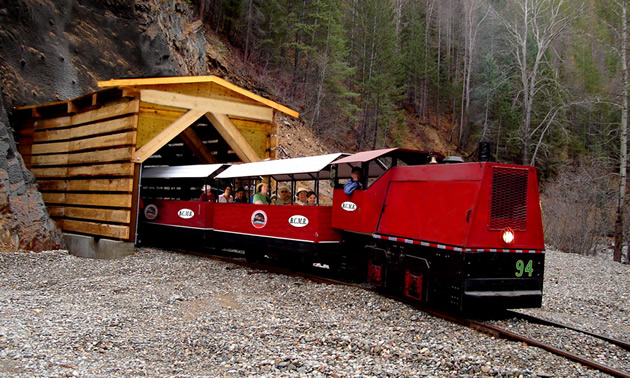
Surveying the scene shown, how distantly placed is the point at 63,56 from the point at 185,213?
10294 millimetres

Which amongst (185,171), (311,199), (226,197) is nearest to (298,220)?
(311,199)

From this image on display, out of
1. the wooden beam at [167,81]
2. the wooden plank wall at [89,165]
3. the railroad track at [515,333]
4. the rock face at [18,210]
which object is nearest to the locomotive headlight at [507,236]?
the railroad track at [515,333]

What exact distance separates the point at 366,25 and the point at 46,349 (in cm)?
3689

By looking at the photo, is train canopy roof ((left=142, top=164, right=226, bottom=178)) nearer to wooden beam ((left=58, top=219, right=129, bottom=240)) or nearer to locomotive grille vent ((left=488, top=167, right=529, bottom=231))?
wooden beam ((left=58, top=219, right=129, bottom=240))

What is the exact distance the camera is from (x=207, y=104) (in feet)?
48.9

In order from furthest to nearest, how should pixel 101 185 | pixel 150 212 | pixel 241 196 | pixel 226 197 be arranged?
pixel 150 212 < pixel 101 185 < pixel 226 197 < pixel 241 196

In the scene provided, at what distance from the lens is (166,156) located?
20781 millimetres

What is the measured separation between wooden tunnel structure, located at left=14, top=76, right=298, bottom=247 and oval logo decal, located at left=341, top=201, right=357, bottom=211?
6.91 meters

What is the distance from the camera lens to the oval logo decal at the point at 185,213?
45.8 ft

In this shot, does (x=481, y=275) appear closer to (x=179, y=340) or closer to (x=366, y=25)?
(x=179, y=340)

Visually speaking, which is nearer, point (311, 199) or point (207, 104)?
point (311, 199)

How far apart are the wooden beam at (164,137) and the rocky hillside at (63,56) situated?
3.37 metres

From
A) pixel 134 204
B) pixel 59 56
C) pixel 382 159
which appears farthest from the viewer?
pixel 59 56

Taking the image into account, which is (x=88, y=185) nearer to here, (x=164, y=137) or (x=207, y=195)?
(x=164, y=137)
